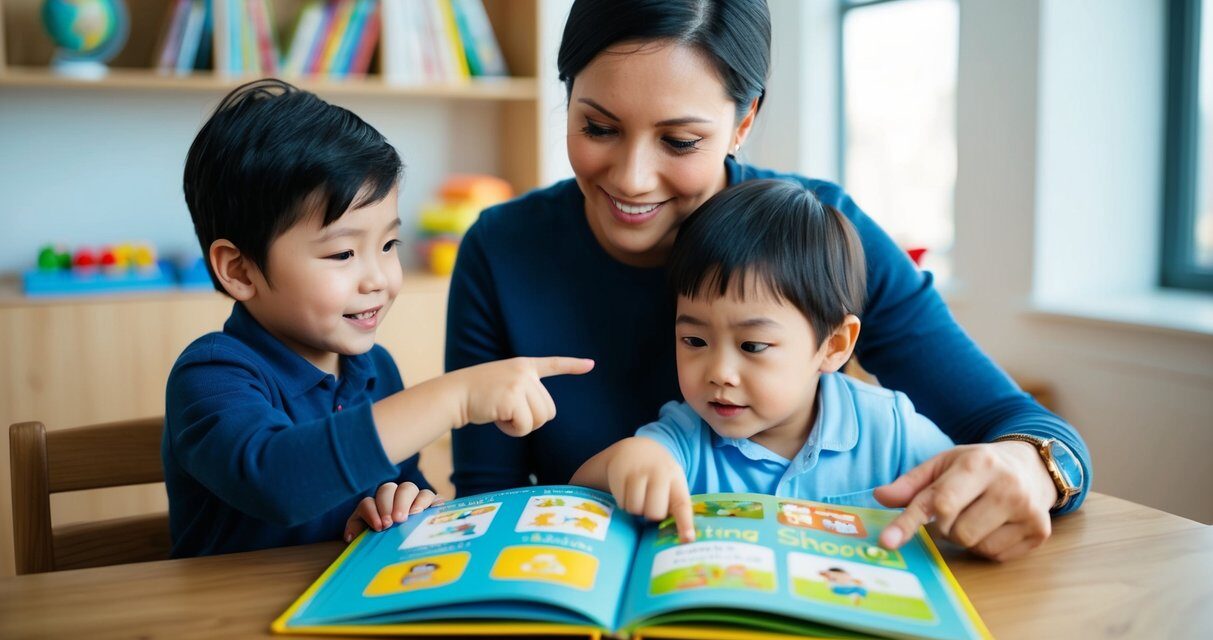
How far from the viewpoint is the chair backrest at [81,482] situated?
3.81 feet

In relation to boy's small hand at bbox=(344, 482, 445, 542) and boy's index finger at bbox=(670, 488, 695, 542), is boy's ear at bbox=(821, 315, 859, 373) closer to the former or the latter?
boy's index finger at bbox=(670, 488, 695, 542)

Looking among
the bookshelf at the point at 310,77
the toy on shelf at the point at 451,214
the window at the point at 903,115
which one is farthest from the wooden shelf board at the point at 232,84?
the window at the point at 903,115

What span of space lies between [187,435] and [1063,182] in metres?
2.26

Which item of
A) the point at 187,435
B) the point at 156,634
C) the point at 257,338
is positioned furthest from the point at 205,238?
the point at 156,634

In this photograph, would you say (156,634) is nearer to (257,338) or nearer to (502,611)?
(502,611)

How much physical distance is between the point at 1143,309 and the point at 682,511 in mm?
1939

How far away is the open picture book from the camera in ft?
2.30

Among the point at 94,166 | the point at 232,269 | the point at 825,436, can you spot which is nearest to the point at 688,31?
the point at 825,436

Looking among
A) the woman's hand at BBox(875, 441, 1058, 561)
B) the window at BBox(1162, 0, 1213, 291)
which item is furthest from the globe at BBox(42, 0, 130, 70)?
the window at BBox(1162, 0, 1213, 291)

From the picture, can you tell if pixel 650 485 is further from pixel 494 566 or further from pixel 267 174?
pixel 267 174

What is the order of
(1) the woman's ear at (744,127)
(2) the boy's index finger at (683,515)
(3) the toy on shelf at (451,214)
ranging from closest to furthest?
(2) the boy's index finger at (683,515), (1) the woman's ear at (744,127), (3) the toy on shelf at (451,214)

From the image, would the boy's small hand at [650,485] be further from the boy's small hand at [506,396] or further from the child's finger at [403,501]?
the child's finger at [403,501]

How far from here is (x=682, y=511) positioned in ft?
2.74

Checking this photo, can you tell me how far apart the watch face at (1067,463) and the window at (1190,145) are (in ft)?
5.88
